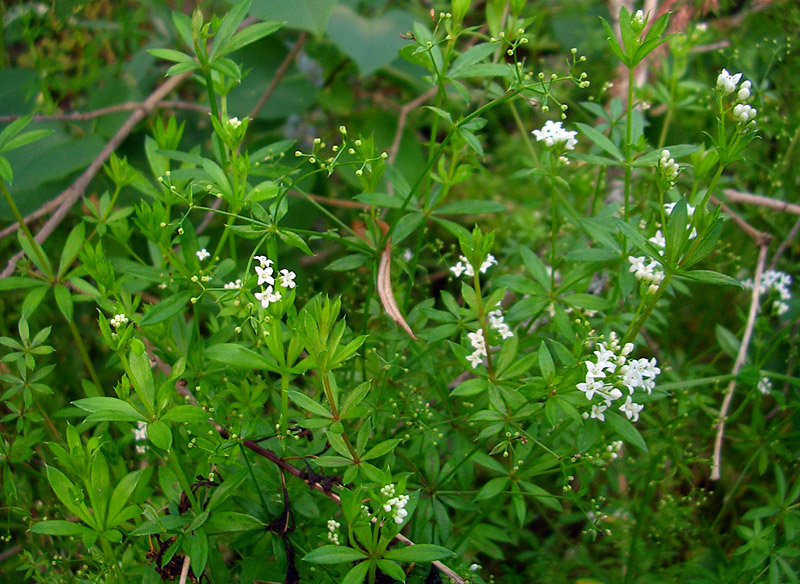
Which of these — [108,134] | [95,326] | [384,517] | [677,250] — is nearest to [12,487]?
[384,517]

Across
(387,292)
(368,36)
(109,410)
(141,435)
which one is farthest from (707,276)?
(368,36)

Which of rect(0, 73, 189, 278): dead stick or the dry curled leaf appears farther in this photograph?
rect(0, 73, 189, 278): dead stick

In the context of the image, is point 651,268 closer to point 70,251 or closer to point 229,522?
point 229,522

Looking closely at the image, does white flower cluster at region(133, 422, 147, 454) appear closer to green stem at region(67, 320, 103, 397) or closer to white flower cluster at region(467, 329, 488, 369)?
green stem at region(67, 320, 103, 397)

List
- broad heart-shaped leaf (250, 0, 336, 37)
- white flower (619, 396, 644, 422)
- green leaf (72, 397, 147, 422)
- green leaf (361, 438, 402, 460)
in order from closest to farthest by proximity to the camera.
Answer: green leaf (72, 397, 147, 422), green leaf (361, 438, 402, 460), white flower (619, 396, 644, 422), broad heart-shaped leaf (250, 0, 336, 37)

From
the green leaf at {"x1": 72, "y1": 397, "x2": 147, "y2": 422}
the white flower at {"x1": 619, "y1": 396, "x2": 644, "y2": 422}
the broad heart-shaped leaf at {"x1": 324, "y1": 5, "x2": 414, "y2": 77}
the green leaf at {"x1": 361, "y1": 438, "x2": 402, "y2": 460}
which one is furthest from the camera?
the broad heart-shaped leaf at {"x1": 324, "y1": 5, "x2": 414, "y2": 77}

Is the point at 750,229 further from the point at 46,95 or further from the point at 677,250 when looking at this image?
the point at 46,95

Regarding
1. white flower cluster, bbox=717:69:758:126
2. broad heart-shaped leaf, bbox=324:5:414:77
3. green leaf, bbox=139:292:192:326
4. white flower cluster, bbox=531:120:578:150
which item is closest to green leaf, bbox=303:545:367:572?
green leaf, bbox=139:292:192:326
